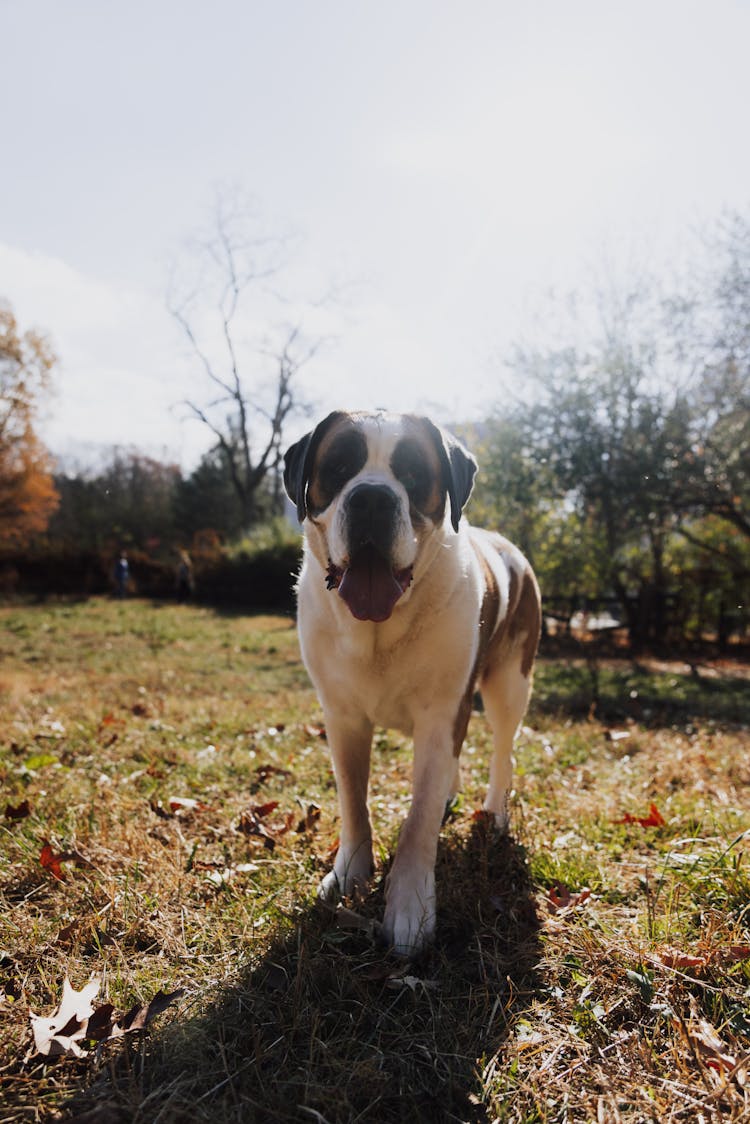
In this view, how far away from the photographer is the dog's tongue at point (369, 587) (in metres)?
2.37

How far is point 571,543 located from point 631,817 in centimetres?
741

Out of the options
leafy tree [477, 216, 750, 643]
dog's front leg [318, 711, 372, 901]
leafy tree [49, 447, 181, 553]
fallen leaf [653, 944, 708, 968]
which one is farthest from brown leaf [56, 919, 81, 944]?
leafy tree [49, 447, 181, 553]

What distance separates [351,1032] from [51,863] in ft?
4.87

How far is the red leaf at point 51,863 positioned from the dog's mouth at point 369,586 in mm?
1563

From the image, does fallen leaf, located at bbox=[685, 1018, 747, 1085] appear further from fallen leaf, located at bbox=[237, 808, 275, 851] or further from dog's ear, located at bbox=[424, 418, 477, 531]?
fallen leaf, located at bbox=[237, 808, 275, 851]

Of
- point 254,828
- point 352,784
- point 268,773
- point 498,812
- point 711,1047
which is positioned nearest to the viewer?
point 711,1047

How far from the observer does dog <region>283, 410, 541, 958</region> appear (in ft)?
7.77

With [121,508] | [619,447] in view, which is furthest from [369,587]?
[121,508]

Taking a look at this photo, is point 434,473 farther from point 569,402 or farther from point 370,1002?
point 569,402

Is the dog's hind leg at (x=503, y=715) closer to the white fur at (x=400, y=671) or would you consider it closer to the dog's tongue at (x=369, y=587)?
the white fur at (x=400, y=671)

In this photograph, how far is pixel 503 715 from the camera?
12.0 ft

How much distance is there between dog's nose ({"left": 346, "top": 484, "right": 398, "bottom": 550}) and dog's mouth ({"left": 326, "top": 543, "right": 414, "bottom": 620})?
0.04 meters

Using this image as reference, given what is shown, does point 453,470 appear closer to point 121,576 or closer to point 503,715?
point 503,715

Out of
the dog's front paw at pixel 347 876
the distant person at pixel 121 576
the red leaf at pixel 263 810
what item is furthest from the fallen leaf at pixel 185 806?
the distant person at pixel 121 576
